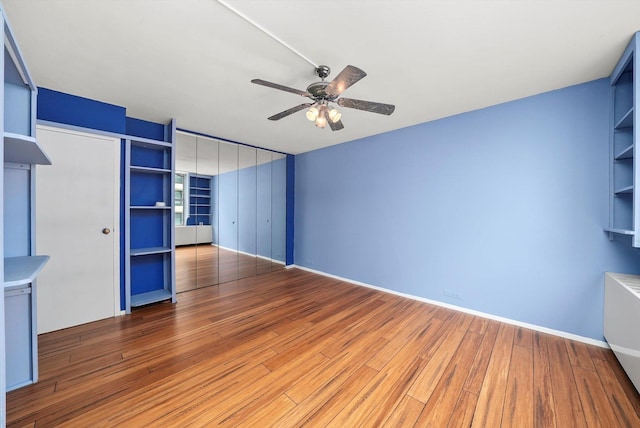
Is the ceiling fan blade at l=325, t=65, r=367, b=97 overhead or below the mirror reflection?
overhead

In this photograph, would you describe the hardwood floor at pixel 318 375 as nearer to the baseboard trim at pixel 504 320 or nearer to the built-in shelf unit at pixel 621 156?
the baseboard trim at pixel 504 320

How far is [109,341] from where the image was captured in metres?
2.31

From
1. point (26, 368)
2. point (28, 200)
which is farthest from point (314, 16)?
point (26, 368)

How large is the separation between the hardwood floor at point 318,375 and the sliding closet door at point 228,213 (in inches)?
71.2

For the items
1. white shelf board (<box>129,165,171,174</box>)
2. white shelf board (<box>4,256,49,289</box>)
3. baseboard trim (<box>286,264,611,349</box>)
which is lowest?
baseboard trim (<box>286,264,611,349</box>)

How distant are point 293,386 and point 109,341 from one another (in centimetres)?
197

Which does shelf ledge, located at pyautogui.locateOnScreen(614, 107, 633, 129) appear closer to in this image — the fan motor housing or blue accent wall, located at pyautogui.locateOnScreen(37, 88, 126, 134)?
the fan motor housing

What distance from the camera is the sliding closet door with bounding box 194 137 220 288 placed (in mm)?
4031

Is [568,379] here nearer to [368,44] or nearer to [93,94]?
[368,44]

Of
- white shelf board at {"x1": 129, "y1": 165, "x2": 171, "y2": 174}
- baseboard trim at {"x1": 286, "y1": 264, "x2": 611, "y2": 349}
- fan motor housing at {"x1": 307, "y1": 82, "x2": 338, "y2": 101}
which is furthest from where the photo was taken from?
white shelf board at {"x1": 129, "y1": 165, "x2": 171, "y2": 174}

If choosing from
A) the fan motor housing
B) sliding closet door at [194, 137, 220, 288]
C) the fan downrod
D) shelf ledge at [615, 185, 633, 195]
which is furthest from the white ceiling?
sliding closet door at [194, 137, 220, 288]

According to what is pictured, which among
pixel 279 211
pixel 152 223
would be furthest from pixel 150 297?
pixel 279 211

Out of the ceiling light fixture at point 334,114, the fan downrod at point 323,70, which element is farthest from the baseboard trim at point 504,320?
the fan downrod at point 323,70

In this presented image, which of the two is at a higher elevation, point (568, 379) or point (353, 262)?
point (353, 262)
